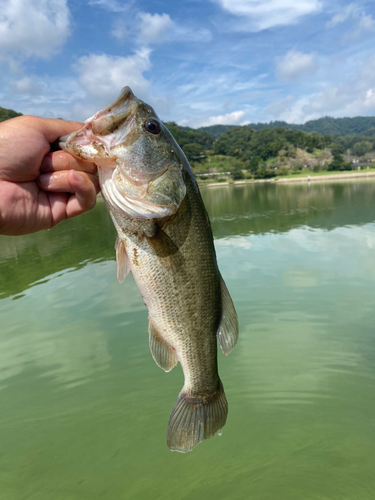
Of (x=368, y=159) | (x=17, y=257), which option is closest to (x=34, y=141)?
(x=17, y=257)

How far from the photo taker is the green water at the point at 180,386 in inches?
180

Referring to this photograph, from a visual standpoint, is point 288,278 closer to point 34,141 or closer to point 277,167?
point 34,141

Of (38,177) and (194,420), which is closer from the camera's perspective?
(194,420)

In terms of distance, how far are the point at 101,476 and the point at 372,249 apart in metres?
13.8

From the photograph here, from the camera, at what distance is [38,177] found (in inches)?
108

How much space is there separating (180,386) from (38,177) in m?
4.90

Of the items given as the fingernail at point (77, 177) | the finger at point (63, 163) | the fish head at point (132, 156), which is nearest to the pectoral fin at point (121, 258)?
the fish head at point (132, 156)

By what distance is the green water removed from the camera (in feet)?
15.0

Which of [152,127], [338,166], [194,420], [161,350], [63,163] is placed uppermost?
[152,127]

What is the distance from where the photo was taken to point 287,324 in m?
8.47

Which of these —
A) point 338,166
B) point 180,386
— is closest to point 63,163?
point 180,386

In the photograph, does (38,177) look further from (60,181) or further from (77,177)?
(77,177)

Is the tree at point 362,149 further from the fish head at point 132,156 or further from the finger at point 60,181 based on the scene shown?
the fish head at point 132,156

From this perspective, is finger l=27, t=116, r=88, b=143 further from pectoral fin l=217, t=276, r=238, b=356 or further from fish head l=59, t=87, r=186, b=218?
pectoral fin l=217, t=276, r=238, b=356
